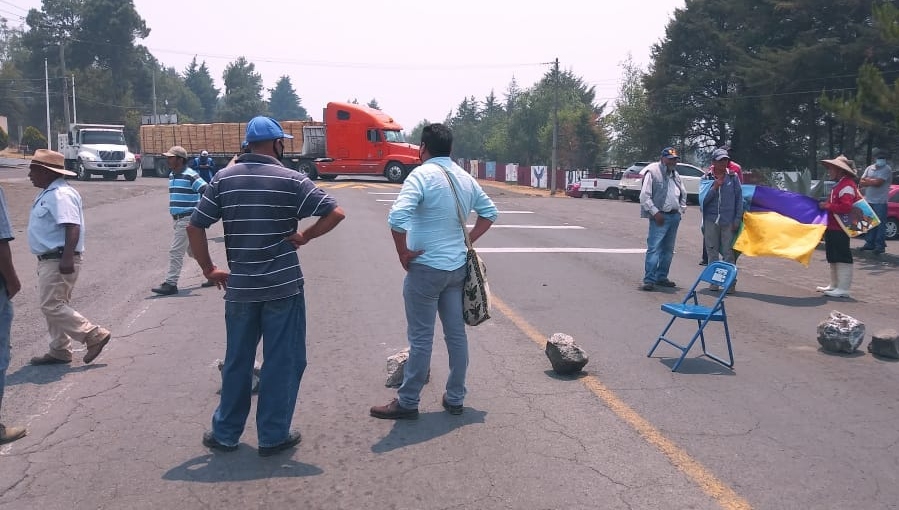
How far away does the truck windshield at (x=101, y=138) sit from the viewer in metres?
36.8

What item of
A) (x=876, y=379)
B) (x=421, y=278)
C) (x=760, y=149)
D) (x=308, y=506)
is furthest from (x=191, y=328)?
(x=760, y=149)

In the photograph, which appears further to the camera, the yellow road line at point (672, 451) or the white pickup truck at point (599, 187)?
the white pickup truck at point (599, 187)

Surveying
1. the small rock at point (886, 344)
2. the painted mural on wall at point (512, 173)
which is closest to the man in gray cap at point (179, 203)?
the small rock at point (886, 344)

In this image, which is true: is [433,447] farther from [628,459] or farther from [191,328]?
[191,328]

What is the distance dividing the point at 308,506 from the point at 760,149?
4551 cm

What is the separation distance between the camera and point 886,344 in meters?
7.24

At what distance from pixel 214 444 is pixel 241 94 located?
136m

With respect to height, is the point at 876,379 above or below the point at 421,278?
below

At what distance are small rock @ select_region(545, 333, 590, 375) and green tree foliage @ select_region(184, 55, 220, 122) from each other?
16430cm

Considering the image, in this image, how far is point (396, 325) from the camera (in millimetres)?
8336

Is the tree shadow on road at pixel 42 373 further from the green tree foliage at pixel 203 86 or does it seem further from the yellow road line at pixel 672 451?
the green tree foliage at pixel 203 86

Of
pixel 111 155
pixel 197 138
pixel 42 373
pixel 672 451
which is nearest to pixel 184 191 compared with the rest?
pixel 42 373

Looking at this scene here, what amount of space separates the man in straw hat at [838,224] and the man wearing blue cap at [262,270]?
25.3 ft

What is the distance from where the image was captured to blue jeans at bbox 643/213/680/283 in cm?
1038
